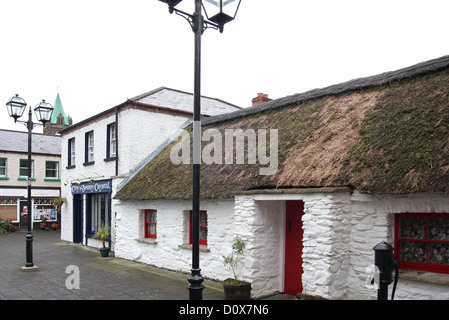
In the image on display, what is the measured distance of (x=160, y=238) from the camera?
11.8 metres

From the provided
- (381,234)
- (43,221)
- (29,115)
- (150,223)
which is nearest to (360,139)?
(381,234)

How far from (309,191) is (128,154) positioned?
9145mm

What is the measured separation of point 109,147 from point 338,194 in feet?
37.1

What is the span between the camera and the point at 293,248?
8219mm

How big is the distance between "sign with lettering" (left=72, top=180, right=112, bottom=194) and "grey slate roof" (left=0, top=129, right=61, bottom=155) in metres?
12.5

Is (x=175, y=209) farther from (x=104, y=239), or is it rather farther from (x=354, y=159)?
(x=354, y=159)

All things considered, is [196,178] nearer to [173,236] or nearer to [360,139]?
[360,139]

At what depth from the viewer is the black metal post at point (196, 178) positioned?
550cm

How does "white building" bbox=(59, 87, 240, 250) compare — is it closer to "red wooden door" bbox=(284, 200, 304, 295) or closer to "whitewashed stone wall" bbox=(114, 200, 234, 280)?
"whitewashed stone wall" bbox=(114, 200, 234, 280)

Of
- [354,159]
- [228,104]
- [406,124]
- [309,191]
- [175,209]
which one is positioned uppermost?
[228,104]

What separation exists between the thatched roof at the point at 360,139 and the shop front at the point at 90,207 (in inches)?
220

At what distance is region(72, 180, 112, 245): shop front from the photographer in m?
15.8

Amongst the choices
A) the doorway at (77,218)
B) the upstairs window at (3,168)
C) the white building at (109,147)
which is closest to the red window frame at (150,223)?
the white building at (109,147)
